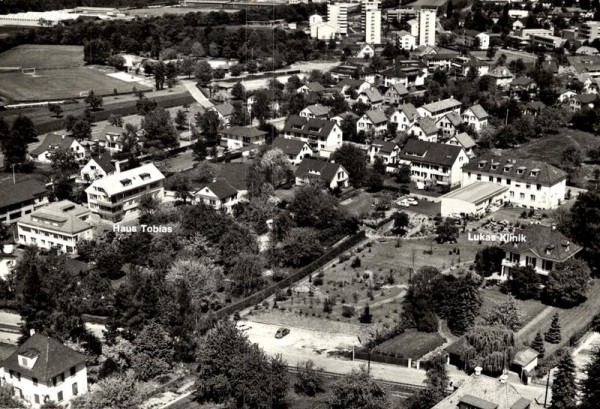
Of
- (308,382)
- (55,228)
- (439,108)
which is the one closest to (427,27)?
(439,108)

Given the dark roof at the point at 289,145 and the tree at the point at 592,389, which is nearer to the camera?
the tree at the point at 592,389

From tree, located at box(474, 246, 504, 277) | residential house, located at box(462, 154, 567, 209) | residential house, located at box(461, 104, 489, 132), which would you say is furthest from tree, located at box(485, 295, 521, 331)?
residential house, located at box(461, 104, 489, 132)

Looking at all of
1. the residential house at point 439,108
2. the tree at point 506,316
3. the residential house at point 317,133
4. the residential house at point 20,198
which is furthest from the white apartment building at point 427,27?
the tree at point 506,316

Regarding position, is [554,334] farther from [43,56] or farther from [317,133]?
[43,56]

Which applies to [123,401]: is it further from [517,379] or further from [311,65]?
[311,65]

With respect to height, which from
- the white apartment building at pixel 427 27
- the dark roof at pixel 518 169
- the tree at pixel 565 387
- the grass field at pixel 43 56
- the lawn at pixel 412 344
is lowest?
the lawn at pixel 412 344

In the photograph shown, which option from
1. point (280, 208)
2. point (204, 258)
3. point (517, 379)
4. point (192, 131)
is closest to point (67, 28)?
point (192, 131)

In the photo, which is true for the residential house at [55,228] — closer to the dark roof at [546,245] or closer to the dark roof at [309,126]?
the dark roof at [309,126]
